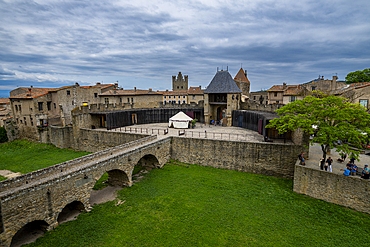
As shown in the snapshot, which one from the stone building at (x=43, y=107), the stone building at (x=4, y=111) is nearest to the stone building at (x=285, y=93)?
the stone building at (x=43, y=107)

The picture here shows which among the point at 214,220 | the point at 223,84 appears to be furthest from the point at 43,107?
the point at 214,220

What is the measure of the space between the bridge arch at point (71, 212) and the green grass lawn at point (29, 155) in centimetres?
1234

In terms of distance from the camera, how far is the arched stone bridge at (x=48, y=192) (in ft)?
34.2

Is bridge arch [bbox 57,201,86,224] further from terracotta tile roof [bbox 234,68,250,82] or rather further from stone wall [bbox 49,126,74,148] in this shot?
terracotta tile roof [bbox 234,68,250,82]

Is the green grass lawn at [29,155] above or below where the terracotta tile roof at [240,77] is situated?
below

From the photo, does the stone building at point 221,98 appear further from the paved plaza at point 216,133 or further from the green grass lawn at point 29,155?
the green grass lawn at point 29,155

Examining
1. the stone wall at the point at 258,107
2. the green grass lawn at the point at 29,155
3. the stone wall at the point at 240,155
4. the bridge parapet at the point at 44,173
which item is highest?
the stone wall at the point at 258,107

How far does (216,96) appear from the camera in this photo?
3825 cm

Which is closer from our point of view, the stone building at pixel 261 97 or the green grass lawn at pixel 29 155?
the green grass lawn at pixel 29 155

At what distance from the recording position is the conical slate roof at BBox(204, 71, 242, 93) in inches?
1368

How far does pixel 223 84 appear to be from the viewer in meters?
35.8

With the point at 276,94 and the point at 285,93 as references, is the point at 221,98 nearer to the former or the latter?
the point at 285,93

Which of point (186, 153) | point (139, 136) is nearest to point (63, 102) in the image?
point (139, 136)

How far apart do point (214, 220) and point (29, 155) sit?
2955 cm
